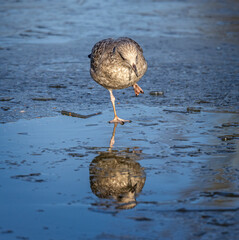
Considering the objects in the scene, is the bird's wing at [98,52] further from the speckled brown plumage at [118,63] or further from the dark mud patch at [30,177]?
the dark mud patch at [30,177]

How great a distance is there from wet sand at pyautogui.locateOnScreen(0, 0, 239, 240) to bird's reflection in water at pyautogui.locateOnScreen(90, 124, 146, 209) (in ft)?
0.06

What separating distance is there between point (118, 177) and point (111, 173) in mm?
133

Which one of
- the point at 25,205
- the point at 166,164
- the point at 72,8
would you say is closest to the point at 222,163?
the point at 166,164

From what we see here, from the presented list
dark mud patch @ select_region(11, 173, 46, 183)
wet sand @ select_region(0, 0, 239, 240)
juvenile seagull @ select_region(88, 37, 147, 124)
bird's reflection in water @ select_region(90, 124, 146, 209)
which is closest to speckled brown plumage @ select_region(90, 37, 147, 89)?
juvenile seagull @ select_region(88, 37, 147, 124)

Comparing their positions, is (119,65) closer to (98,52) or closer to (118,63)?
(118,63)

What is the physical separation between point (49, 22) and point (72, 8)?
3126 mm

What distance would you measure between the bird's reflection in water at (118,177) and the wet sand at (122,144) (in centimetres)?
2

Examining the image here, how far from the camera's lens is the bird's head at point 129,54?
6.96 m

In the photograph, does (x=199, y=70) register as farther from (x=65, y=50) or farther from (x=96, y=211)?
(x=96, y=211)

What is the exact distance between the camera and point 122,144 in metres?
6.14

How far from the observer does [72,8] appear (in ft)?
63.9

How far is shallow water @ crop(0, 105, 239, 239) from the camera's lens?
4.10 m

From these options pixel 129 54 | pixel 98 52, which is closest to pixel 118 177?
pixel 129 54

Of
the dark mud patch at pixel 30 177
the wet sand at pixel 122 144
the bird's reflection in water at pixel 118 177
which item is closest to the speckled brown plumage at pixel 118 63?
the wet sand at pixel 122 144
